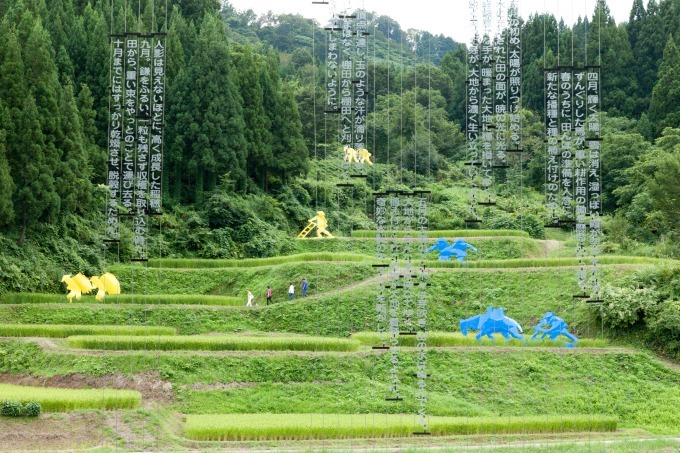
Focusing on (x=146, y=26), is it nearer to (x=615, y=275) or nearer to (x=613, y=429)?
(x=615, y=275)

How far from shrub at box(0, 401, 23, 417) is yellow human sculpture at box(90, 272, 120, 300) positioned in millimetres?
8571

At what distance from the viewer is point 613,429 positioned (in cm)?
2319

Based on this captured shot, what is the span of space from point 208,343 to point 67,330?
4.40m

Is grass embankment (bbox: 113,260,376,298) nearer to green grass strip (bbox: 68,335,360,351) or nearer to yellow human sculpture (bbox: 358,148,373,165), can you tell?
yellow human sculpture (bbox: 358,148,373,165)

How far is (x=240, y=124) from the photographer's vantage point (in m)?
42.4

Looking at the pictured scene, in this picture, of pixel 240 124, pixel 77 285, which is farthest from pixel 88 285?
pixel 240 124

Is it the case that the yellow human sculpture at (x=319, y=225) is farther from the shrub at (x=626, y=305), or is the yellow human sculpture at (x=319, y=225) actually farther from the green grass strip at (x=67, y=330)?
the shrub at (x=626, y=305)

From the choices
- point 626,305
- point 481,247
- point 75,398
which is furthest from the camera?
point 481,247

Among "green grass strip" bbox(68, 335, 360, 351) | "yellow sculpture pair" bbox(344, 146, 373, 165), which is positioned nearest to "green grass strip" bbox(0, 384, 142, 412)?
"green grass strip" bbox(68, 335, 360, 351)

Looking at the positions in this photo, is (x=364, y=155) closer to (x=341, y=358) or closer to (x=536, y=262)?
(x=536, y=262)

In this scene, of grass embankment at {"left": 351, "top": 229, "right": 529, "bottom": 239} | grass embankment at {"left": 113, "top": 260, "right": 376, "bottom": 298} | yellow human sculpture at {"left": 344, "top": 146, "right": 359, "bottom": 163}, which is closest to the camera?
yellow human sculpture at {"left": 344, "top": 146, "right": 359, "bottom": 163}

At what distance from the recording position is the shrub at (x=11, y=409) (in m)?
21.4

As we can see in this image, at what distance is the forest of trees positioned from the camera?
34.2 metres

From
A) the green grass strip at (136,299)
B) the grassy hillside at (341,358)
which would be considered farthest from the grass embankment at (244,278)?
the green grass strip at (136,299)
